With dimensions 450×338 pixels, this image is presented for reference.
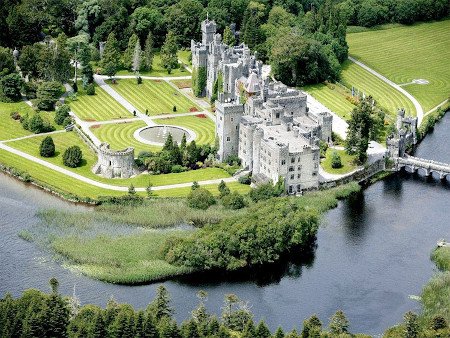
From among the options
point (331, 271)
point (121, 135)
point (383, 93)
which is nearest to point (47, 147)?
point (121, 135)

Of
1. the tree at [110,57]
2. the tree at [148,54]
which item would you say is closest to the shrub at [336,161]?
the tree at [110,57]

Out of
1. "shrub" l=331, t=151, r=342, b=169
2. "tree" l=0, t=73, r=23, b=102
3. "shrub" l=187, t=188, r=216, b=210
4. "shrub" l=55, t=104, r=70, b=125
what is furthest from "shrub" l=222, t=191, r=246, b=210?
"tree" l=0, t=73, r=23, b=102

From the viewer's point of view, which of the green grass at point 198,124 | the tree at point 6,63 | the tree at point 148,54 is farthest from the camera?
the tree at point 148,54

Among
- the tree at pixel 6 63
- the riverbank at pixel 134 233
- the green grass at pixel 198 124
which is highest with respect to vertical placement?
the tree at pixel 6 63

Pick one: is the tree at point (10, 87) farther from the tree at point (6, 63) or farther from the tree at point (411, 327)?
the tree at point (411, 327)

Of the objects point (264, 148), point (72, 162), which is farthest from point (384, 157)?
point (72, 162)

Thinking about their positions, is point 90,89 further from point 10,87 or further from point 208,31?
point 208,31
